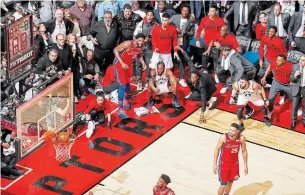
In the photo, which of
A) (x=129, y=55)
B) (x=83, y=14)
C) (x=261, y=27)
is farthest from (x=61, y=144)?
(x=261, y=27)

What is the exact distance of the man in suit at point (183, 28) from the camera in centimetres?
2116

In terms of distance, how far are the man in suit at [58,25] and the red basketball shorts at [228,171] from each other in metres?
6.50

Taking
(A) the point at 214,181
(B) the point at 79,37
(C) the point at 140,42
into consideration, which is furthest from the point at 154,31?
(A) the point at 214,181

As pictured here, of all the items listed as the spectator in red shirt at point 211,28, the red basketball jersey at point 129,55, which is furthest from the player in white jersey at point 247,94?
the red basketball jersey at point 129,55

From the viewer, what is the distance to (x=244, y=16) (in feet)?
72.2

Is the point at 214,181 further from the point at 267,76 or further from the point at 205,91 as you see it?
the point at 267,76

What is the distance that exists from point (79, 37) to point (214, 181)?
564 cm

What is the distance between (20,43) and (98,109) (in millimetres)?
2058

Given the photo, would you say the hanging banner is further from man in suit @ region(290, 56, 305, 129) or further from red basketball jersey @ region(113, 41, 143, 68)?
man in suit @ region(290, 56, 305, 129)

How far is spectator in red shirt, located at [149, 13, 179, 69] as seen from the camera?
20062mm

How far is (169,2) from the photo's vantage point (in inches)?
899

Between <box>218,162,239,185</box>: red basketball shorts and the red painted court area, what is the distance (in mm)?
2660

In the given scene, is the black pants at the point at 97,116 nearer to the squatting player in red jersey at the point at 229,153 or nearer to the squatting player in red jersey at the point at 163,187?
the squatting player in red jersey at the point at 229,153

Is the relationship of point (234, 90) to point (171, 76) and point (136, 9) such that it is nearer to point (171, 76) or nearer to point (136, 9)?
point (171, 76)
